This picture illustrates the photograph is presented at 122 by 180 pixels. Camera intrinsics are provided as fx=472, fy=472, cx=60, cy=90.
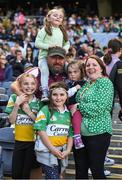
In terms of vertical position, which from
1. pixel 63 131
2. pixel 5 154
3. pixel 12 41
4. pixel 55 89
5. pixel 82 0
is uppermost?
pixel 82 0

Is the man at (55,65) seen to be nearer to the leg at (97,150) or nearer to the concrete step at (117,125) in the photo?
the leg at (97,150)

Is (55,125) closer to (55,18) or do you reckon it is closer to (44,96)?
(44,96)

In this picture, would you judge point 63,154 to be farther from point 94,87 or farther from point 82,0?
point 82,0

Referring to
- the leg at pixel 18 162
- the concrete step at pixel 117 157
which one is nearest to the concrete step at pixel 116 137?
the concrete step at pixel 117 157

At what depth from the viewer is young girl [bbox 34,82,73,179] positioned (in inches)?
188

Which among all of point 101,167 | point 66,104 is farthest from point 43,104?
point 101,167

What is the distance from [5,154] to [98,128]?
183 cm

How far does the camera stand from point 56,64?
17.3 ft

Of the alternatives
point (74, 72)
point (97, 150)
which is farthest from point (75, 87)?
point (97, 150)

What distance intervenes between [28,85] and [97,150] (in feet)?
3.39


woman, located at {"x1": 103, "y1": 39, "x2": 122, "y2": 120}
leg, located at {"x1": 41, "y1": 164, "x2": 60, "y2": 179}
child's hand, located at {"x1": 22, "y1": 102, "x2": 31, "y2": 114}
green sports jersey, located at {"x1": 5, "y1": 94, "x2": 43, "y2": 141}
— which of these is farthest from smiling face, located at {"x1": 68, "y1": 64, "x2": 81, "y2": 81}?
woman, located at {"x1": 103, "y1": 39, "x2": 122, "y2": 120}

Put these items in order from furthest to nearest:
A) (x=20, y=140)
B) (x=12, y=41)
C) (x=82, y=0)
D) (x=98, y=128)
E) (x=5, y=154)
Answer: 1. (x=82, y=0)
2. (x=12, y=41)
3. (x=5, y=154)
4. (x=20, y=140)
5. (x=98, y=128)

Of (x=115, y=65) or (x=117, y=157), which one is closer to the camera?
(x=115, y=65)

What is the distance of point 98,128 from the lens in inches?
188
